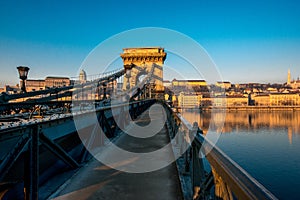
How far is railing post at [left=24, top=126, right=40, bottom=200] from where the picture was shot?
11.4ft

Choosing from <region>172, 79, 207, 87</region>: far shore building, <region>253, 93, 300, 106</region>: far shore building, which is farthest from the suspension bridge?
<region>172, 79, 207, 87</region>: far shore building

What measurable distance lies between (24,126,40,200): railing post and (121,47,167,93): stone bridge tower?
37.2 metres

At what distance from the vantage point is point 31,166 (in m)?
3.53

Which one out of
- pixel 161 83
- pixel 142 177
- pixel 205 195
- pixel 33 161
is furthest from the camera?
pixel 161 83

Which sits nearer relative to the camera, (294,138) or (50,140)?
(50,140)

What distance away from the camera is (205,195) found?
91.4 inches

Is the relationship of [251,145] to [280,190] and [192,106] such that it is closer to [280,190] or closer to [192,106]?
[280,190]

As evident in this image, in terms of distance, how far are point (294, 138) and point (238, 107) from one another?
7483 cm

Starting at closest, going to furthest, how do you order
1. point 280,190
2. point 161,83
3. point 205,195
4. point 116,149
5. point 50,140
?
point 205,195 → point 50,140 → point 116,149 → point 280,190 → point 161,83

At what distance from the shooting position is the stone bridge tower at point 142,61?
41.2 m

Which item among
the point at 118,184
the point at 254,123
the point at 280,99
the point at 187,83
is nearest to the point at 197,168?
the point at 118,184

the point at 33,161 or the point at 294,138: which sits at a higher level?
the point at 33,161

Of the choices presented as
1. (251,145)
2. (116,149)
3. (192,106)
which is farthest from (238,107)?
(116,149)

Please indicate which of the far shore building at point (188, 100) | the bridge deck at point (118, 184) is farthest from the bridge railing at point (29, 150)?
the far shore building at point (188, 100)
